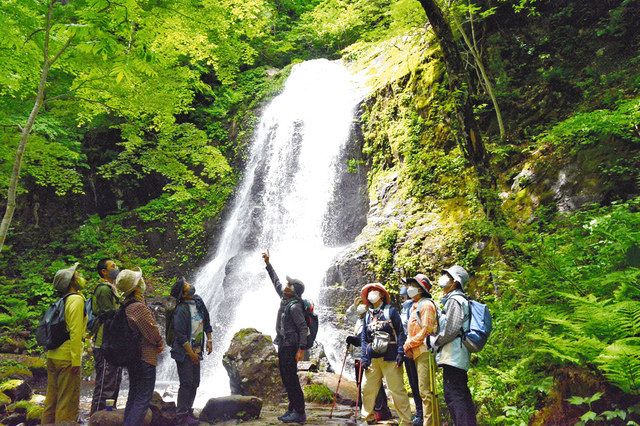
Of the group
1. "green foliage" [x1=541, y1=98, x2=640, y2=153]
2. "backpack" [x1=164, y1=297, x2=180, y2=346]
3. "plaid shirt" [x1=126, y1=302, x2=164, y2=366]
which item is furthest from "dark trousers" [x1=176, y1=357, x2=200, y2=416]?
"green foliage" [x1=541, y1=98, x2=640, y2=153]

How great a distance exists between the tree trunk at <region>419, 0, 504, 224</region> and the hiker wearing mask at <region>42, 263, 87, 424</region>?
583 centimetres

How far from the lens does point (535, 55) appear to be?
10375mm

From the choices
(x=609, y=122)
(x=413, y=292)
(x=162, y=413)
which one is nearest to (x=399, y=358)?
(x=413, y=292)

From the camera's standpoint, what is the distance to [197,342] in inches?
244

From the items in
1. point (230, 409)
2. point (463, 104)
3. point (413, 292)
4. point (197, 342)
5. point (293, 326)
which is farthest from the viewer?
point (463, 104)

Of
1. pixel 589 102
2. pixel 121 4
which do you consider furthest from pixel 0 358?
pixel 589 102

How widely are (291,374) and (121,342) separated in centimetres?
236

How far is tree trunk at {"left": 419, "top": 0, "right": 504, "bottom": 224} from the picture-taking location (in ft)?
23.2

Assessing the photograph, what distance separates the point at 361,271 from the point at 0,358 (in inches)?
354

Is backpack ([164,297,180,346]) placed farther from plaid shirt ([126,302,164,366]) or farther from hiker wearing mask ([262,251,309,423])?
hiker wearing mask ([262,251,309,423])

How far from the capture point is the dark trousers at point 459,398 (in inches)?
162

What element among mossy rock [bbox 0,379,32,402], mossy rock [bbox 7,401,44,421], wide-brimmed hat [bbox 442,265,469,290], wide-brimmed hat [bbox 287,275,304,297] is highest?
wide-brimmed hat [bbox 287,275,304,297]

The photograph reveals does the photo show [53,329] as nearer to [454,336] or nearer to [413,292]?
[413,292]

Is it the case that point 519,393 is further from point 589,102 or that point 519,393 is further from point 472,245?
point 589,102
